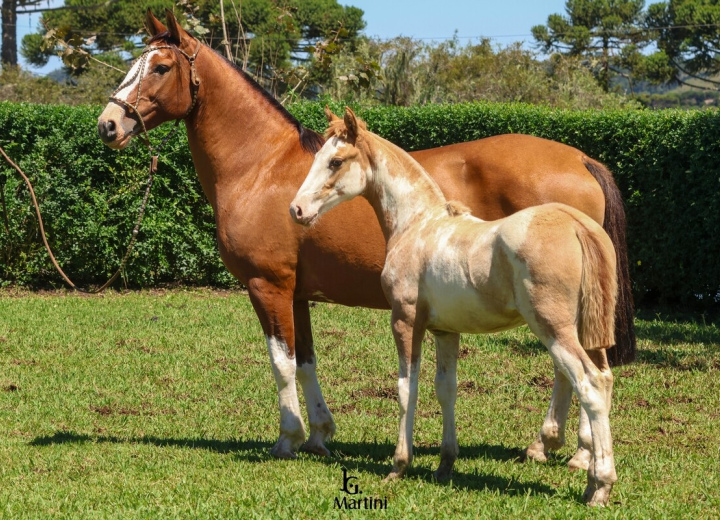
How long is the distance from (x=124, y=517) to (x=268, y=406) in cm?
285

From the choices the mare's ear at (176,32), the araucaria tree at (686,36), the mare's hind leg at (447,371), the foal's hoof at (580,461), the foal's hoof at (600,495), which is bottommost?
the araucaria tree at (686,36)

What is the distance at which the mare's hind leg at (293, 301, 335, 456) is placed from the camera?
5977mm

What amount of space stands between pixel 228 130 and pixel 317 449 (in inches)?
91.9

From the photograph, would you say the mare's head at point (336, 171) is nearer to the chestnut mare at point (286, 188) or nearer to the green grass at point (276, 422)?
the chestnut mare at point (286, 188)

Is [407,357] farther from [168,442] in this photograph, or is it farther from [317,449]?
[168,442]

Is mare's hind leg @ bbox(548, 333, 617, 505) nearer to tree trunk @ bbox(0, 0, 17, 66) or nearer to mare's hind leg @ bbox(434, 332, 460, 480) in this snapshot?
mare's hind leg @ bbox(434, 332, 460, 480)

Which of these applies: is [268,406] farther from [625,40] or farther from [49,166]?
[625,40]

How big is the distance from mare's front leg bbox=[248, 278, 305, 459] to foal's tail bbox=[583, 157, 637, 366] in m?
2.16

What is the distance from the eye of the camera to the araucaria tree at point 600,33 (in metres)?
56.1

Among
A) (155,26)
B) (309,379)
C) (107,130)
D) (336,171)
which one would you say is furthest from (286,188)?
(155,26)

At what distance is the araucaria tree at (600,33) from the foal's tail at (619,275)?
52.2 m

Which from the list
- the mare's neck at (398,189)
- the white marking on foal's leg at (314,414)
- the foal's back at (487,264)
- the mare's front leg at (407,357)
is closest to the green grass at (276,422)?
the white marking on foal's leg at (314,414)

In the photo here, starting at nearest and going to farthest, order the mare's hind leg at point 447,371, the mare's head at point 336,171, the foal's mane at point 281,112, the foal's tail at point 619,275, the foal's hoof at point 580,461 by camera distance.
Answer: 1. the mare's head at point 336,171
2. the mare's hind leg at point 447,371
3. the foal's hoof at point 580,461
4. the foal's tail at point 619,275
5. the foal's mane at point 281,112

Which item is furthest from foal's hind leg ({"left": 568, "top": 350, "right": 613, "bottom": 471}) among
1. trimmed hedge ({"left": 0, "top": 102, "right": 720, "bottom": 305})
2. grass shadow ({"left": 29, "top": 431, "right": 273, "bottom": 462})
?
trimmed hedge ({"left": 0, "top": 102, "right": 720, "bottom": 305})
